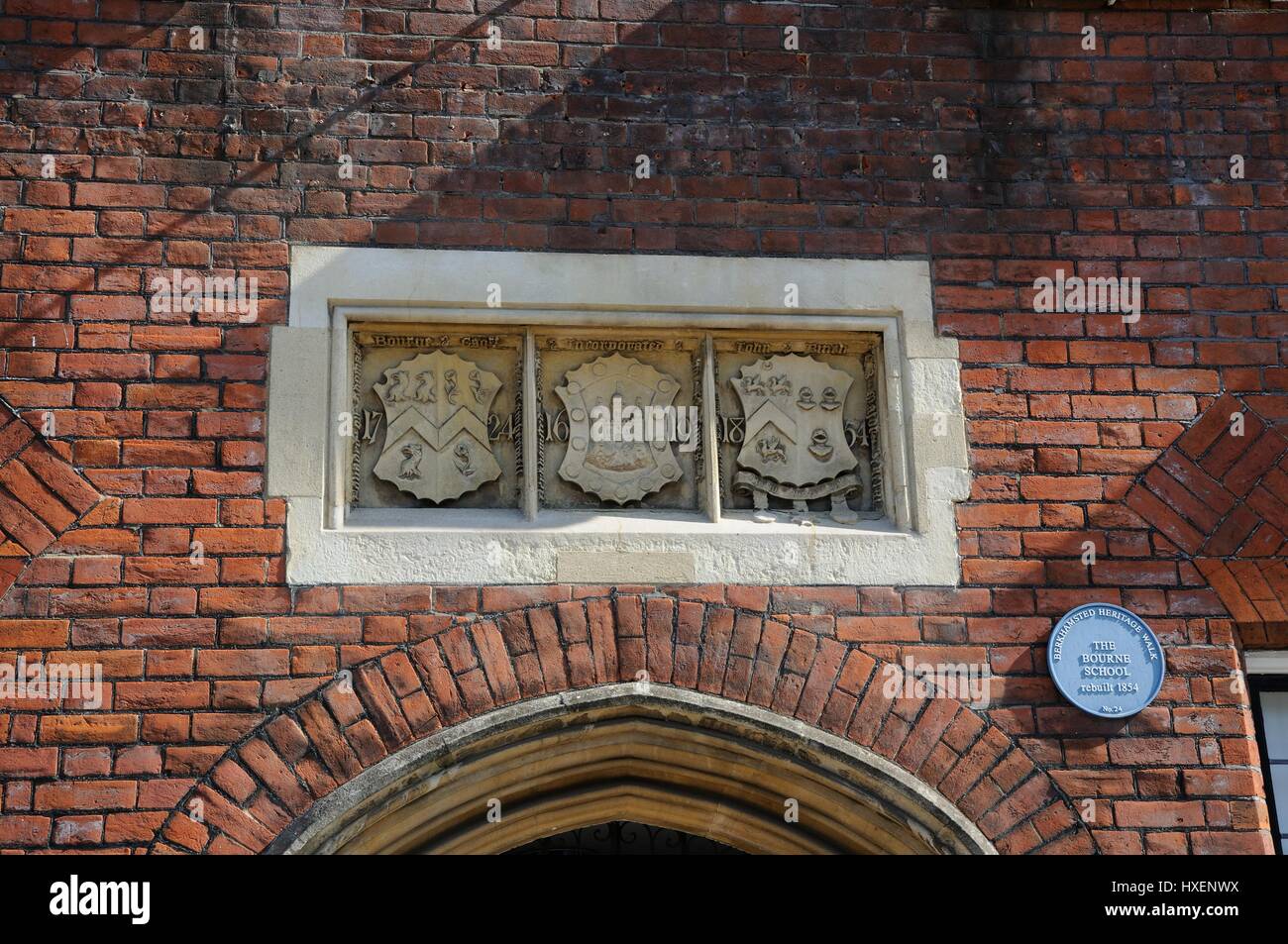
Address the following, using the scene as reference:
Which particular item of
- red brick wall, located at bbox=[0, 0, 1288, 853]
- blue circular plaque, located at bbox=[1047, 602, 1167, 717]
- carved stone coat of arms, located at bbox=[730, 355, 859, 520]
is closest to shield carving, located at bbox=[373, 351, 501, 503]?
red brick wall, located at bbox=[0, 0, 1288, 853]

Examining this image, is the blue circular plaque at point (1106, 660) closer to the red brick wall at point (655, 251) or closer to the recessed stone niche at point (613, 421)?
the red brick wall at point (655, 251)

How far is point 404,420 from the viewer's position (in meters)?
5.36

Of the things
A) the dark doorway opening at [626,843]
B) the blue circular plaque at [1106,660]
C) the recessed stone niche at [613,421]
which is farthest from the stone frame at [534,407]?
the dark doorway opening at [626,843]

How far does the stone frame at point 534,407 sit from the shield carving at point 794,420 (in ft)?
0.48

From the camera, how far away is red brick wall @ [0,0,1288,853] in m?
4.96

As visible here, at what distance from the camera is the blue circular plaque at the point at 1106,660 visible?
513cm

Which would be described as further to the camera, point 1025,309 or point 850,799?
point 1025,309

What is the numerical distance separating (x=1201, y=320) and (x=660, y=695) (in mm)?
2371

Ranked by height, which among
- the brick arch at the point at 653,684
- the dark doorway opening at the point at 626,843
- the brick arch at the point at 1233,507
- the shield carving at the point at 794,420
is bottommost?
the dark doorway opening at the point at 626,843

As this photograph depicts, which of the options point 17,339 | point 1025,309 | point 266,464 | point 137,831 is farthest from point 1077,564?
point 17,339

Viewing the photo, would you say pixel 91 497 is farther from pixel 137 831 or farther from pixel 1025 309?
pixel 1025 309

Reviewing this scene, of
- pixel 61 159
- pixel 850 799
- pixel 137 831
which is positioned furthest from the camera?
pixel 61 159

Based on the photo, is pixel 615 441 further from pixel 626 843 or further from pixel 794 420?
pixel 626 843

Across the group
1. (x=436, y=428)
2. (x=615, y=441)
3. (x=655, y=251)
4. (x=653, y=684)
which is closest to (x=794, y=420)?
(x=615, y=441)
